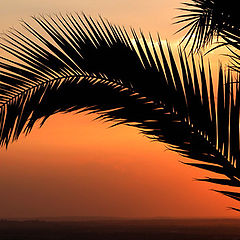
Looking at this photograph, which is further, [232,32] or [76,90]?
[232,32]

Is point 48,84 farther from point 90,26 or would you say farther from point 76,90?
point 90,26

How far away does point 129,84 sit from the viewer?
3.97 metres

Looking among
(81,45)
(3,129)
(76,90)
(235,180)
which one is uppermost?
(81,45)

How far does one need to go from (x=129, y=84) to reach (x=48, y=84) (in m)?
0.52

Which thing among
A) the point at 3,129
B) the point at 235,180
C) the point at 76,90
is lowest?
the point at 235,180

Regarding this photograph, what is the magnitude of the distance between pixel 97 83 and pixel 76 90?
0.15 metres

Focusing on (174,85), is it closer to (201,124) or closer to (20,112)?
(201,124)

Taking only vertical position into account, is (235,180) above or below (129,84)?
below

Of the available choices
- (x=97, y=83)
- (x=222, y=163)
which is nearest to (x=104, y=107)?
(x=97, y=83)

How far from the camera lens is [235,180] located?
3.84 m

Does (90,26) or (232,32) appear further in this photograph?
(232,32)

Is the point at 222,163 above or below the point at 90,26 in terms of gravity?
below

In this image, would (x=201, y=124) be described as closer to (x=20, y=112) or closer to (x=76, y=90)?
(x=76, y=90)

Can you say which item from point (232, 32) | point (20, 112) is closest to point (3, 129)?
point (20, 112)
